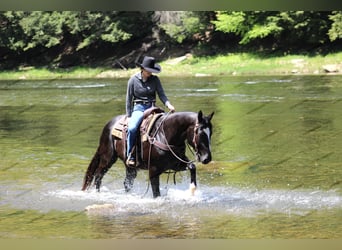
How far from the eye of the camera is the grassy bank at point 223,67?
763 inches

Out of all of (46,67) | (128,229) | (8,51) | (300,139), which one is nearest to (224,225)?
(128,229)

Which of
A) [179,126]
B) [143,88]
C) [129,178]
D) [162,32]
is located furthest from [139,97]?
[162,32]

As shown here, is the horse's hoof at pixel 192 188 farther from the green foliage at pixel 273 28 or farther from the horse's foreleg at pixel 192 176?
the green foliage at pixel 273 28

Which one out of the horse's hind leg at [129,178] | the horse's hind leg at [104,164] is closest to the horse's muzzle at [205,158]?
the horse's hind leg at [129,178]

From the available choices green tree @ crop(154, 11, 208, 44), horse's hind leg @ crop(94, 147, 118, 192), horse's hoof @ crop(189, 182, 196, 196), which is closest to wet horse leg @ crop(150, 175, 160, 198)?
horse's hoof @ crop(189, 182, 196, 196)

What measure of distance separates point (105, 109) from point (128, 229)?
12.0m

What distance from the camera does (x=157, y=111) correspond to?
28.0ft

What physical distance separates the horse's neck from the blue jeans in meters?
0.36

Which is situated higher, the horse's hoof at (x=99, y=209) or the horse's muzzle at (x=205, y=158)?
the horse's muzzle at (x=205, y=158)

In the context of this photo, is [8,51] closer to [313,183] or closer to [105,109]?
[105,109]

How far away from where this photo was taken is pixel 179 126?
8.13 m

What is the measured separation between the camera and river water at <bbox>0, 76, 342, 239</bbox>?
24.5 feet

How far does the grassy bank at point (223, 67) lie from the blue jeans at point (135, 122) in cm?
1022

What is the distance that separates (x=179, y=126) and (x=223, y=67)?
45.7ft
